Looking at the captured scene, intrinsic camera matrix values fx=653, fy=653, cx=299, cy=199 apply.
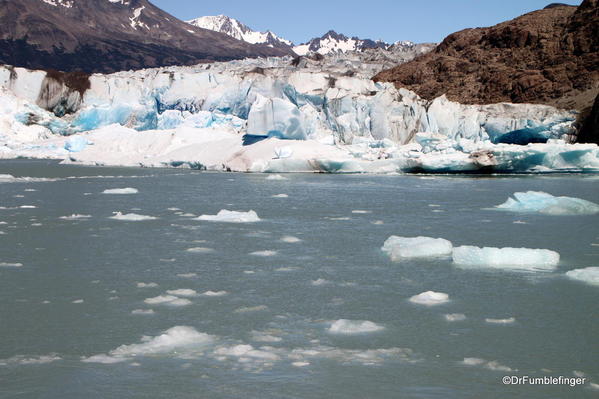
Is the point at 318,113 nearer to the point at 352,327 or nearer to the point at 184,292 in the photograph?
the point at 184,292

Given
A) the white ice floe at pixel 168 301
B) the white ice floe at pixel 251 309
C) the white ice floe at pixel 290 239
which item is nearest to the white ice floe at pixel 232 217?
the white ice floe at pixel 290 239

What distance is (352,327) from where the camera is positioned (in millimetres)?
4574

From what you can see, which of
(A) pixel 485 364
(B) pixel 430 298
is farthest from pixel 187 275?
(A) pixel 485 364

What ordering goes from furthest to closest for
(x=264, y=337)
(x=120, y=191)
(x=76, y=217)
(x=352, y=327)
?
(x=120, y=191) → (x=76, y=217) → (x=352, y=327) → (x=264, y=337)

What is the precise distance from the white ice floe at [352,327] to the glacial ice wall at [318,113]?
18922 mm

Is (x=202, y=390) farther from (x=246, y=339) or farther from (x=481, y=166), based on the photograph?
(x=481, y=166)

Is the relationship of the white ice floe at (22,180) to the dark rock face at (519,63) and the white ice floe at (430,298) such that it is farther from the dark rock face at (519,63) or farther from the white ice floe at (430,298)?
the dark rock face at (519,63)

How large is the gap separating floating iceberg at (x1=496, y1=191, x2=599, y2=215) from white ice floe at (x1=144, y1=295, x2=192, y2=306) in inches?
316

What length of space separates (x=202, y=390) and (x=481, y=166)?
2005 centimetres

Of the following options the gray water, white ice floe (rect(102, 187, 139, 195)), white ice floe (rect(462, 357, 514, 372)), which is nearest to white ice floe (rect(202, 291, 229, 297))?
the gray water

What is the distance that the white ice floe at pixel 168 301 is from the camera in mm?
5211

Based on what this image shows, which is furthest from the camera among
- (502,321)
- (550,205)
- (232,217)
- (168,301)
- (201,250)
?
(550,205)

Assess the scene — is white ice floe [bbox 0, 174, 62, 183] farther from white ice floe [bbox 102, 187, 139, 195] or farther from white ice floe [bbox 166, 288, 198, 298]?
white ice floe [bbox 166, 288, 198, 298]

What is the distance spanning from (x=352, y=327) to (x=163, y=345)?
1302 mm
